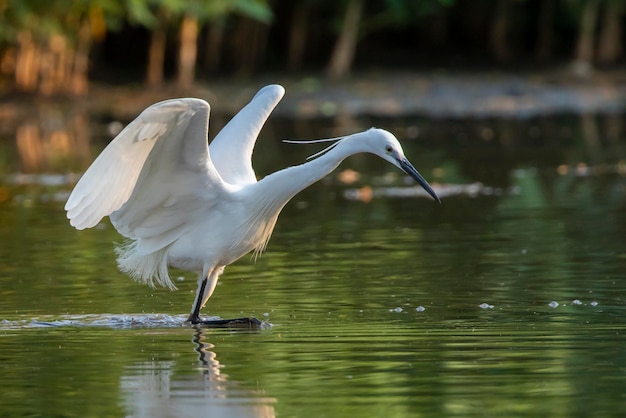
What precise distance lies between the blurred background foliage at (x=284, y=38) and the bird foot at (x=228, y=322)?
23.8 metres

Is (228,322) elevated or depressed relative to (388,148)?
depressed

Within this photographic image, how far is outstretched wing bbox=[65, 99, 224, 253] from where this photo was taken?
32.3 ft

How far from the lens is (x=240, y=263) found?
44.5 feet

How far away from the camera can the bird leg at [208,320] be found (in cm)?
991

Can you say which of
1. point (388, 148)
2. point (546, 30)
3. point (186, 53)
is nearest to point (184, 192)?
point (388, 148)

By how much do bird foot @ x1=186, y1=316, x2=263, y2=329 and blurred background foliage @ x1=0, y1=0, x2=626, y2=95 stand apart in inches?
937

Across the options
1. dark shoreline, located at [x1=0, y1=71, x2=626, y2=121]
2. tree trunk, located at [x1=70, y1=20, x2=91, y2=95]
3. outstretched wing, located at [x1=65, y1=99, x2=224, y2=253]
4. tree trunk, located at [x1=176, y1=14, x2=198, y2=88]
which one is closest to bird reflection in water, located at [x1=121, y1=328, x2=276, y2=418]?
outstretched wing, located at [x1=65, y1=99, x2=224, y2=253]

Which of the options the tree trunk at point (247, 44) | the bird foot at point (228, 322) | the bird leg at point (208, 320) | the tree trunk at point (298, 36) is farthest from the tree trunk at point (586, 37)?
the bird foot at point (228, 322)

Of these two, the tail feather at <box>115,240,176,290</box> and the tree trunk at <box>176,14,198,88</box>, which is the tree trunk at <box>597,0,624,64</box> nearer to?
the tree trunk at <box>176,14,198,88</box>

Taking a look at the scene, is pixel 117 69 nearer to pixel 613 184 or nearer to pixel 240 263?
pixel 613 184

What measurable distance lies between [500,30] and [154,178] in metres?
32.5

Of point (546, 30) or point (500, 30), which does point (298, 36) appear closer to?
point (500, 30)

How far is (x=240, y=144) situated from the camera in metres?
11.6

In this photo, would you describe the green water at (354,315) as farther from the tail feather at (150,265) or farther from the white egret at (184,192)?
the white egret at (184,192)
